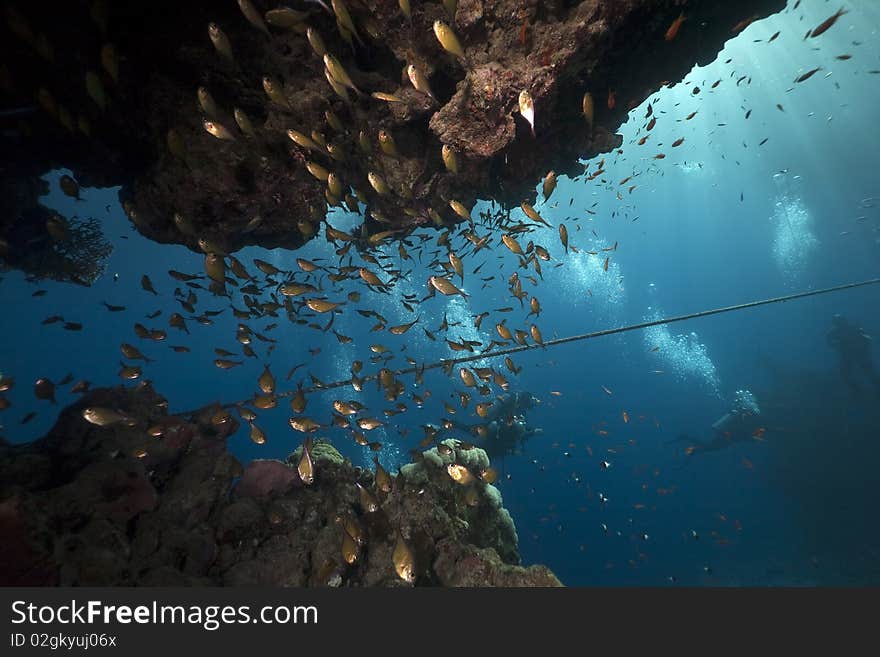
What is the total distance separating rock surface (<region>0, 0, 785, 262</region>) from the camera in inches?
194

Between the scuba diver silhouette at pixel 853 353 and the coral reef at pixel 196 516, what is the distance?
36.5m

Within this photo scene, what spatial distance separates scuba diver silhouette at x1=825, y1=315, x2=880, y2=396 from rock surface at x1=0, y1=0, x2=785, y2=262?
3217cm

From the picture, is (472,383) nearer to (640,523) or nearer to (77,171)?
(77,171)

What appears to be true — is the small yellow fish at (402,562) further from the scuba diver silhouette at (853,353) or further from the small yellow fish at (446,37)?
the scuba diver silhouette at (853,353)

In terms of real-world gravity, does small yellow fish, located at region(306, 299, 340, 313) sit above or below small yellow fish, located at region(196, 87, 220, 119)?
below

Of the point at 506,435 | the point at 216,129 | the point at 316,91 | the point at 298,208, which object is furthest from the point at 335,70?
the point at 506,435

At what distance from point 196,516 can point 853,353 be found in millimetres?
41271

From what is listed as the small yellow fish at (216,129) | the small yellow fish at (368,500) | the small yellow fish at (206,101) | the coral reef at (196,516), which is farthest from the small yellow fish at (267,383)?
the small yellow fish at (206,101)

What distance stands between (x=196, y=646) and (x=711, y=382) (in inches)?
2977

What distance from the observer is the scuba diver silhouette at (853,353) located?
2703cm

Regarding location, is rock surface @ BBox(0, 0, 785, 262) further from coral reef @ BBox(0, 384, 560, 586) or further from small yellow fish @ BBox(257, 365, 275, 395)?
coral reef @ BBox(0, 384, 560, 586)

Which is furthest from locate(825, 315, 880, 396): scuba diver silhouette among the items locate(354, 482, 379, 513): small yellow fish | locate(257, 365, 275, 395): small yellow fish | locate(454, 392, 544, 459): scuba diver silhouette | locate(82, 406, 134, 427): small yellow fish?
locate(82, 406, 134, 427): small yellow fish

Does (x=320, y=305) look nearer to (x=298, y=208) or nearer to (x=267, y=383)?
(x=267, y=383)

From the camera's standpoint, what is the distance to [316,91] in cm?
525
